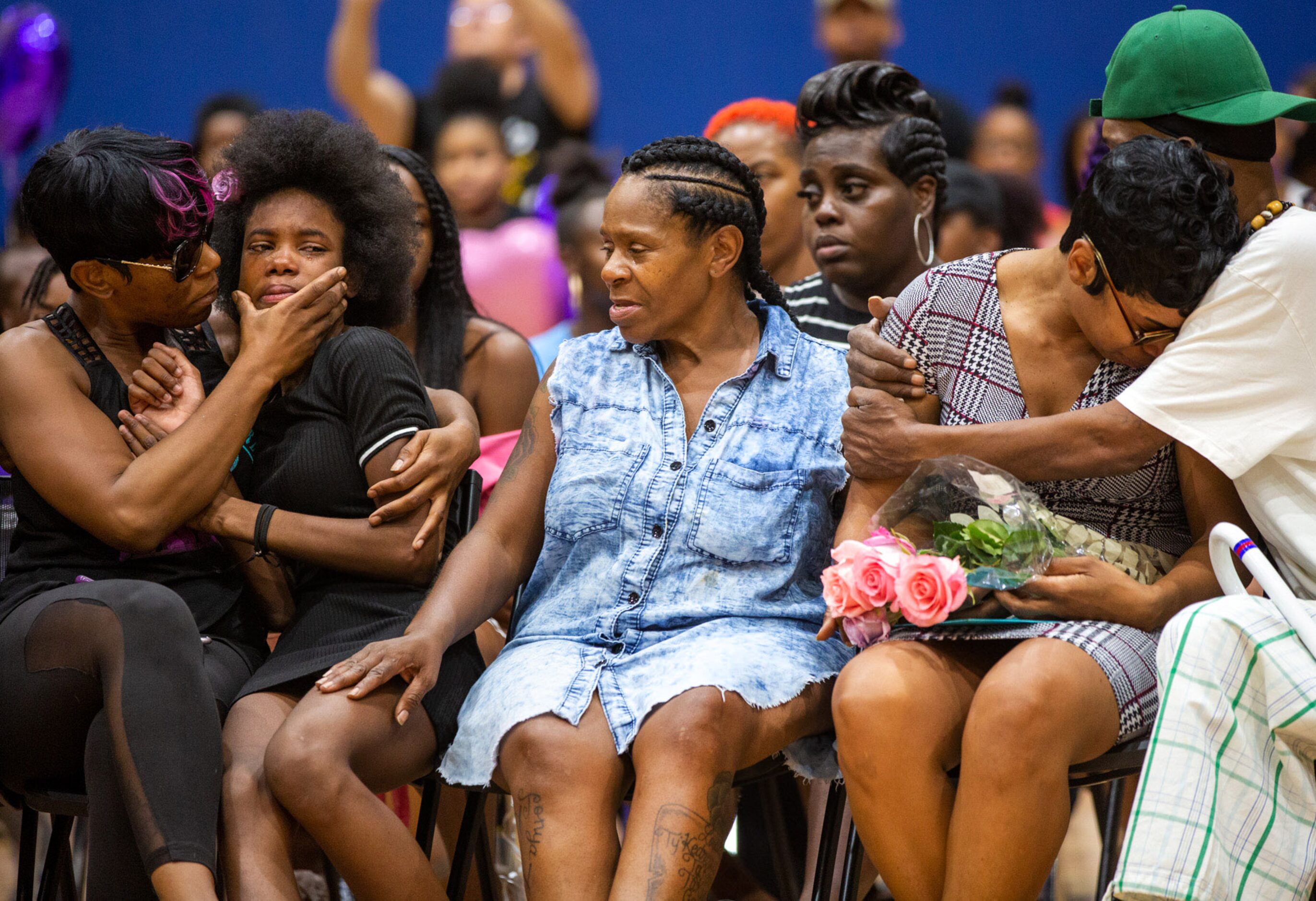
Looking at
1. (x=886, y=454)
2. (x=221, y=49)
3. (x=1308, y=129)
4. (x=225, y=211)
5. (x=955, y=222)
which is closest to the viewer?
(x=886, y=454)

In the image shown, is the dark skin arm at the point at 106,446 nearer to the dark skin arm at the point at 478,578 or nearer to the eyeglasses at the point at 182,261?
the eyeglasses at the point at 182,261

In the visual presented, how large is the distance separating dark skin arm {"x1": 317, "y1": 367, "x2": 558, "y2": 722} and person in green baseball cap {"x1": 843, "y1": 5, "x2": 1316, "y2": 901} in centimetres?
68

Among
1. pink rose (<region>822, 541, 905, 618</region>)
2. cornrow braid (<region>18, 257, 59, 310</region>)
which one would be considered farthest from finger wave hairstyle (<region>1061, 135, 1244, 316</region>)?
cornrow braid (<region>18, 257, 59, 310</region>)

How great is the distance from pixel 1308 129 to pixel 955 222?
1.31 meters

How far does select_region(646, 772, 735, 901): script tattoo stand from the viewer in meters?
2.38

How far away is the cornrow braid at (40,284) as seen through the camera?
4.16 meters

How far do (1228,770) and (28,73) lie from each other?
6573 millimetres

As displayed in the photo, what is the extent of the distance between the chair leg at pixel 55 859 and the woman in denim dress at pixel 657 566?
2.54 ft

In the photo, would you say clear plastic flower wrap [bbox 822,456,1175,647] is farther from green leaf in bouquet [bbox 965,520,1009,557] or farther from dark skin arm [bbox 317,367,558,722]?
dark skin arm [bbox 317,367,558,722]

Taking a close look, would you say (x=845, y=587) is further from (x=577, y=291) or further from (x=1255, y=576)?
(x=577, y=291)

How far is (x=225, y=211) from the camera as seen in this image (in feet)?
10.3

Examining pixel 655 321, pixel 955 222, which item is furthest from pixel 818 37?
pixel 655 321

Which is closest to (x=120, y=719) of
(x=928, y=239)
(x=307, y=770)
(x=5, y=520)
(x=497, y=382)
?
(x=307, y=770)

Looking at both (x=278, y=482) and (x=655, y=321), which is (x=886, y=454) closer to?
(x=655, y=321)
